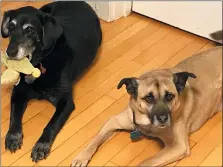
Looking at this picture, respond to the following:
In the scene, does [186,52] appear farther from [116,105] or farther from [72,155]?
[72,155]

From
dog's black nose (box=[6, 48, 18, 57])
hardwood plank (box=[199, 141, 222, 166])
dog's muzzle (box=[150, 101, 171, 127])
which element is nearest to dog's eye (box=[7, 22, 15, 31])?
dog's black nose (box=[6, 48, 18, 57])

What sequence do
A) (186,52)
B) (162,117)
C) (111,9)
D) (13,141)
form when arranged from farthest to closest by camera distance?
(111,9)
(186,52)
(13,141)
(162,117)

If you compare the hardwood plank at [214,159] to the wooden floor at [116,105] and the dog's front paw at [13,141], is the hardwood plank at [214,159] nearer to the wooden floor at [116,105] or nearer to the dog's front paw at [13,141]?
the wooden floor at [116,105]

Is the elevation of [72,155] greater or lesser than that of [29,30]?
lesser

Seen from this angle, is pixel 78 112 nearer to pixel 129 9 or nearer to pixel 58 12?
pixel 58 12

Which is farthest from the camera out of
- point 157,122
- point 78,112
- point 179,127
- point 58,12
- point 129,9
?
point 129,9

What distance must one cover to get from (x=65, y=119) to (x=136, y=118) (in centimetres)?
39

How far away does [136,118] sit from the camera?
1.89 m

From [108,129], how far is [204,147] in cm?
45

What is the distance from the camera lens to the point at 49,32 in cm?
204

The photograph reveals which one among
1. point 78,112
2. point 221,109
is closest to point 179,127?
point 221,109

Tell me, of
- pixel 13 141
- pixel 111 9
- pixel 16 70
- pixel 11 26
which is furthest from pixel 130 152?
pixel 111 9

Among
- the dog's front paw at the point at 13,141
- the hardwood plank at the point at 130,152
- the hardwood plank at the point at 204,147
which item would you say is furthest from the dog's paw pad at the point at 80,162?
the hardwood plank at the point at 204,147

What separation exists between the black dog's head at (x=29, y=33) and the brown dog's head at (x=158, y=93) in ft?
1.61
